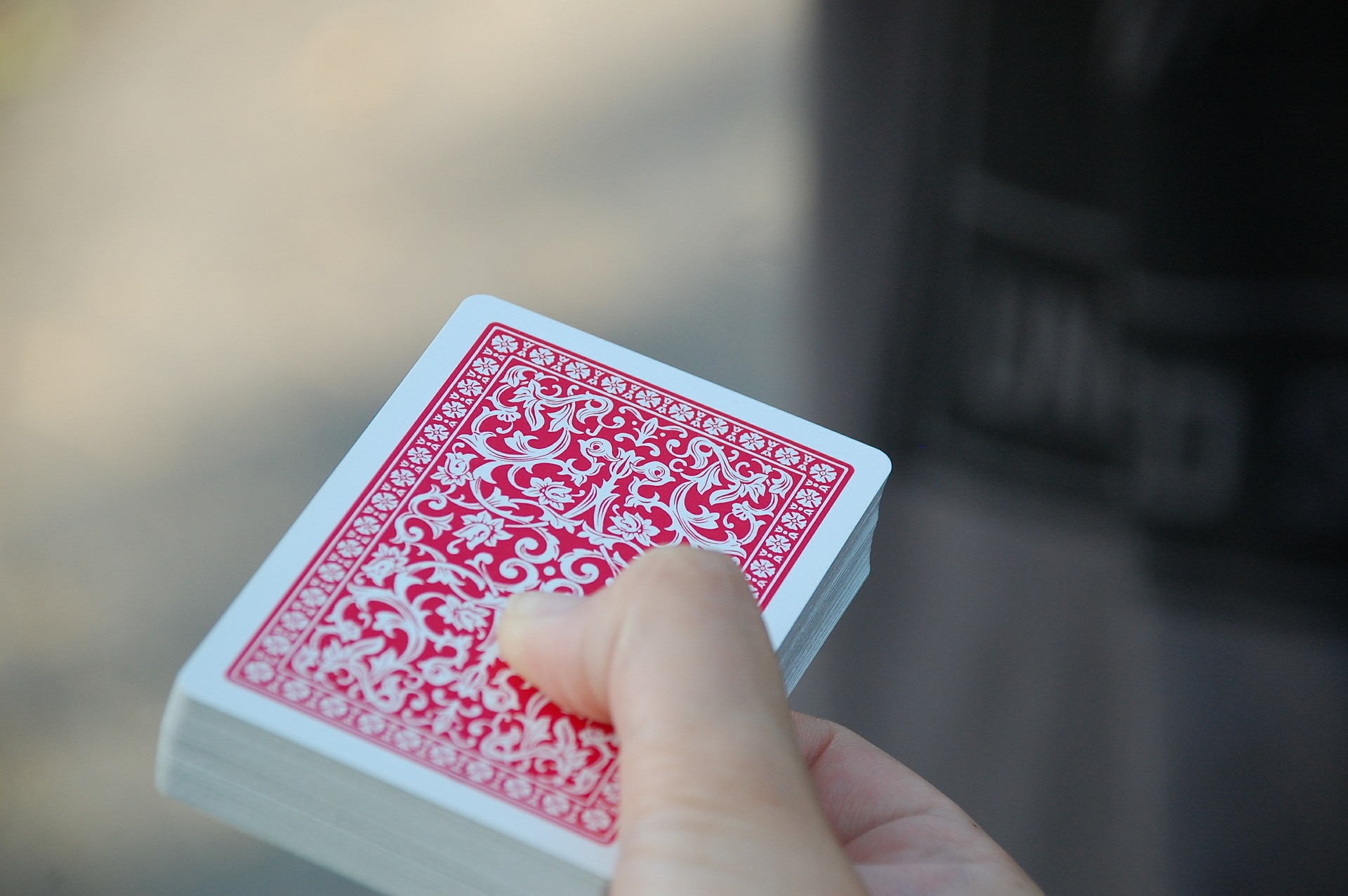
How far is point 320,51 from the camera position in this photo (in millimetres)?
1891

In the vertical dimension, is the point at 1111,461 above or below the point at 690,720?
below

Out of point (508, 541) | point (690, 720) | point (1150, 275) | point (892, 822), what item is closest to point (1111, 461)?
point (1150, 275)

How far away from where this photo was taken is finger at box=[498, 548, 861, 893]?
542 mm

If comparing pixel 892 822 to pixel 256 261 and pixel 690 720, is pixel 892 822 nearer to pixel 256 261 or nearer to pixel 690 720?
pixel 690 720

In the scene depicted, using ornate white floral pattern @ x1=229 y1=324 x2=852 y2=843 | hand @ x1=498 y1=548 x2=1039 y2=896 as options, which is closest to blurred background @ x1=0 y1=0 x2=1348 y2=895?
ornate white floral pattern @ x1=229 y1=324 x2=852 y2=843

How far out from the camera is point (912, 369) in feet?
4.92

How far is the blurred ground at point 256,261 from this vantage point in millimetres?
1473

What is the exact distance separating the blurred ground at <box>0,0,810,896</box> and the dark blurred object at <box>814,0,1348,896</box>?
29cm

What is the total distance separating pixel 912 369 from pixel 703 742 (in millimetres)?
1008

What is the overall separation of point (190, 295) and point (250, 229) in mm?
126

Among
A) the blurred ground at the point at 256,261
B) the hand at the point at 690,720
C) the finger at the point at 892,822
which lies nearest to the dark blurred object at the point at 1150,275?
the blurred ground at the point at 256,261

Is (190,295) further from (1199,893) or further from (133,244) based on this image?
(1199,893)

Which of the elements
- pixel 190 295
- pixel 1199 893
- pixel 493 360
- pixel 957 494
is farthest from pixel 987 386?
pixel 190 295

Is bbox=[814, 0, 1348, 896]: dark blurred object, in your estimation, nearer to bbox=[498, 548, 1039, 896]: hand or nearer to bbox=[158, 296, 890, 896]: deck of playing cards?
bbox=[158, 296, 890, 896]: deck of playing cards
